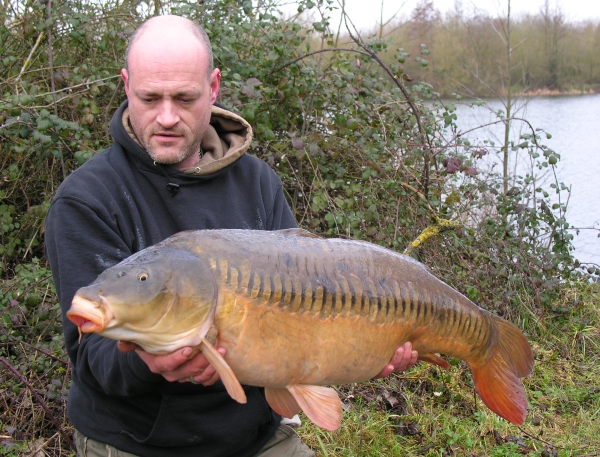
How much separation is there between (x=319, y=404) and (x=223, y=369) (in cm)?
29

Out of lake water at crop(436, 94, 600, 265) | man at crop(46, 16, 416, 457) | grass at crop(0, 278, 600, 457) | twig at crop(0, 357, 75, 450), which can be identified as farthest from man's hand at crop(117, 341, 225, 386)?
lake water at crop(436, 94, 600, 265)

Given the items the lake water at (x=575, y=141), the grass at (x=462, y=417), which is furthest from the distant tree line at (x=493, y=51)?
the grass at (x=462, y=417)

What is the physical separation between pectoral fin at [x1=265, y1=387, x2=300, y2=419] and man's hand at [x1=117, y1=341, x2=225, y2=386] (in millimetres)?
162

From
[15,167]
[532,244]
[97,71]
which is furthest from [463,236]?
[15,167]

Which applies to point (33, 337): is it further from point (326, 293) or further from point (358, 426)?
point (326, 293)

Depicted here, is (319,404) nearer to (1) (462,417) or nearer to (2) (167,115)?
(2) (167,115)

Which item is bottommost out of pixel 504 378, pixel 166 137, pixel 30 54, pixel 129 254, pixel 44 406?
pixel 44 406

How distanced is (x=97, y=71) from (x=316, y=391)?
280 cm

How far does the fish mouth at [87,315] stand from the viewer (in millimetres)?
1123

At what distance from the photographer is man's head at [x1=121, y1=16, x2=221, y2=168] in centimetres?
176

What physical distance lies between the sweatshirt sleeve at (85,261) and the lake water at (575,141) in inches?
135

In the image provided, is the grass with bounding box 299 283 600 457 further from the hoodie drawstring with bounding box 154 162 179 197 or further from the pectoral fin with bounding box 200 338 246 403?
the pectoral fin with bounding box 200 338 246 403

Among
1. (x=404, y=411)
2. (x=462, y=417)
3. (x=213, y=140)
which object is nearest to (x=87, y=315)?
(x=213, y=140)

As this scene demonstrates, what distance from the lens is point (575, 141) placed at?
9.30 meters
